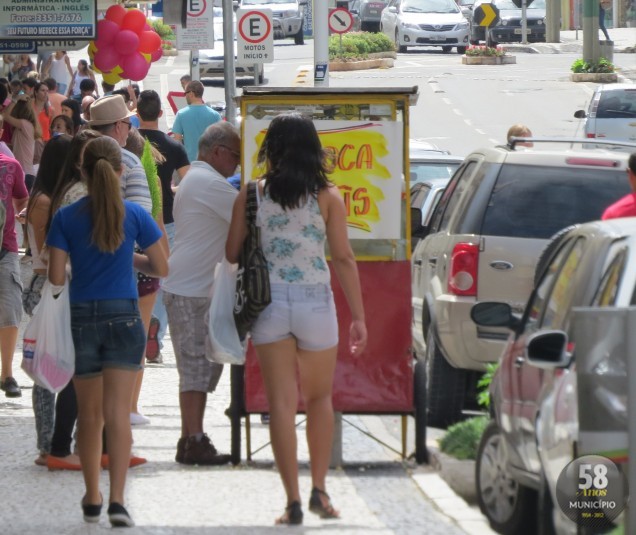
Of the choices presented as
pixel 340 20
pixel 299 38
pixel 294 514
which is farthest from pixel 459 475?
pixel 299 38

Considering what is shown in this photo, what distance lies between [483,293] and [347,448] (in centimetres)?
137

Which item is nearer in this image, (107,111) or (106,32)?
(107,111)

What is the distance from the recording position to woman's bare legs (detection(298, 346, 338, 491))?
256 inches

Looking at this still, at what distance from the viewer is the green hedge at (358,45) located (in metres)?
44.0

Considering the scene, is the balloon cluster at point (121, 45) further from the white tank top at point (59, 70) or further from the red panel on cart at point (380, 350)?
the red panel on cart at point (380, 350)

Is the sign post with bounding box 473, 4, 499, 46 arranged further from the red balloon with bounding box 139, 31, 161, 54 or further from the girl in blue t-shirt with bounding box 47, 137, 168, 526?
the girl in blue t-shirt with bounding box 47, 137, 168, 526

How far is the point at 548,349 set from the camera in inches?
213

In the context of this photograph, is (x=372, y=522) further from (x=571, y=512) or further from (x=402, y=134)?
(x=402, y=134)

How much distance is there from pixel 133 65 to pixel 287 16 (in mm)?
30285

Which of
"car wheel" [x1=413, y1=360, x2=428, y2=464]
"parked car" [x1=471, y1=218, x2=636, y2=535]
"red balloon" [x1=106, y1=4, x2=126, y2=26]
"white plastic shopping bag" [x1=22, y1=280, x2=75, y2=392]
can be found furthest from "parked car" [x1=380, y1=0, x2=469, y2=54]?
"white plastic shopping bag" [x1=22, y1=280, x2=75, y2=392]

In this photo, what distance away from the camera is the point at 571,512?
5309 mm

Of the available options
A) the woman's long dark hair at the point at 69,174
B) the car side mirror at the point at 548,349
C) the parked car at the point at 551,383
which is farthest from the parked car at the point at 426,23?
the car side mirror at the point at 548,349

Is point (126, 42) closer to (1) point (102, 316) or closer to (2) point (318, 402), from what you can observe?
(1) point (102, 316)
